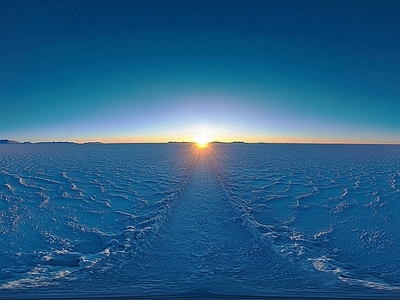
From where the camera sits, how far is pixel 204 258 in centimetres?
409

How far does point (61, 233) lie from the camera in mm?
5355

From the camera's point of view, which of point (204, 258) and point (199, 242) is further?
point (199, 242)

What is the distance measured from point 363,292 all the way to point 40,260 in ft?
16.1

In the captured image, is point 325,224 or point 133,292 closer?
point 133,292

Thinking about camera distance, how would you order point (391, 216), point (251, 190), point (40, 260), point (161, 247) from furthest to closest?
point (251, 190) → point (391, 216) → point (161, 247) → point (40, 260)

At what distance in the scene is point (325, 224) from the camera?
19.5 ft

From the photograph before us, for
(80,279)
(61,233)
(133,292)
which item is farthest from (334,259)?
(61,233)

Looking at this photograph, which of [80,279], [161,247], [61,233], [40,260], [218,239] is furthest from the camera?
[61,233]

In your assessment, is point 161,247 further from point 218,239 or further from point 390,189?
point 390,189

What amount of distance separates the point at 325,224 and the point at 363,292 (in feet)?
9.41

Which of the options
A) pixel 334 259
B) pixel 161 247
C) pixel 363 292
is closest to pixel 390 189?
pixel 334 259

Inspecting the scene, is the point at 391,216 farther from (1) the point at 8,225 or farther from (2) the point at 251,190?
(1) the point at 8,225

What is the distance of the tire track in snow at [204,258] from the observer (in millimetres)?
3387

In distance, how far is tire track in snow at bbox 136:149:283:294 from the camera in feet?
11.1
